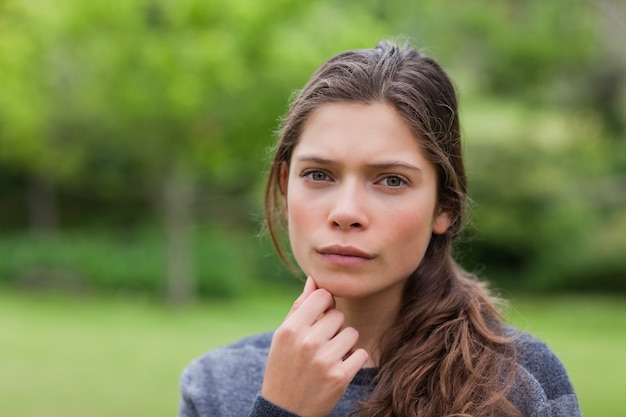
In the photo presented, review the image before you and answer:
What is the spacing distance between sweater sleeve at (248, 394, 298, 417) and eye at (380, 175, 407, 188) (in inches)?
22.1

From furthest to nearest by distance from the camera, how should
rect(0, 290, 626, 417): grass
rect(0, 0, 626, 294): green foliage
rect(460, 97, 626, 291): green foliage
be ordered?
rect(460, 97, 626, 291): green foliage < rect(0, 0, 626, 294): green foliage < rect(0, 290, 626, 417): grass

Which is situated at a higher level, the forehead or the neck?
the forehead

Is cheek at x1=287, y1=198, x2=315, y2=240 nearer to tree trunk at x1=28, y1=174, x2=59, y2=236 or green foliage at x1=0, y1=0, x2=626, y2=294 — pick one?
green foliage at x1=0, y1=0, x2=626, y2=294

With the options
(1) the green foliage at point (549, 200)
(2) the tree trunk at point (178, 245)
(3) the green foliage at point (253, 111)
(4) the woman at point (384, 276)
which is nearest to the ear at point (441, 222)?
(4) the woman at point (384, 276)

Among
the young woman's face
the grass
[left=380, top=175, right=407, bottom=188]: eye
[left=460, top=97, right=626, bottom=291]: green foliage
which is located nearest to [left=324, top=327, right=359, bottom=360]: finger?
the young woman's face

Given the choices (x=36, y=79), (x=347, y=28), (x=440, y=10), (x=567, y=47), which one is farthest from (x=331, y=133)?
(x=36, y=79)

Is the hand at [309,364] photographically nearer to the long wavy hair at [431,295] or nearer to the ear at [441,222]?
the long wavy hair at [431,295]

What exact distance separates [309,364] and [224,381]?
486 mm

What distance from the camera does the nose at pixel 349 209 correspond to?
1.99 metres

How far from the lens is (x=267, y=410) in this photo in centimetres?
193

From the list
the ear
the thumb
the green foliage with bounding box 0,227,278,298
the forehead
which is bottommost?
the thumb

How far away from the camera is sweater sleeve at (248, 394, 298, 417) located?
1920 millimetres

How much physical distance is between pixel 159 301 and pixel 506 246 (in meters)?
7.77

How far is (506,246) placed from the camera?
19.8 m
